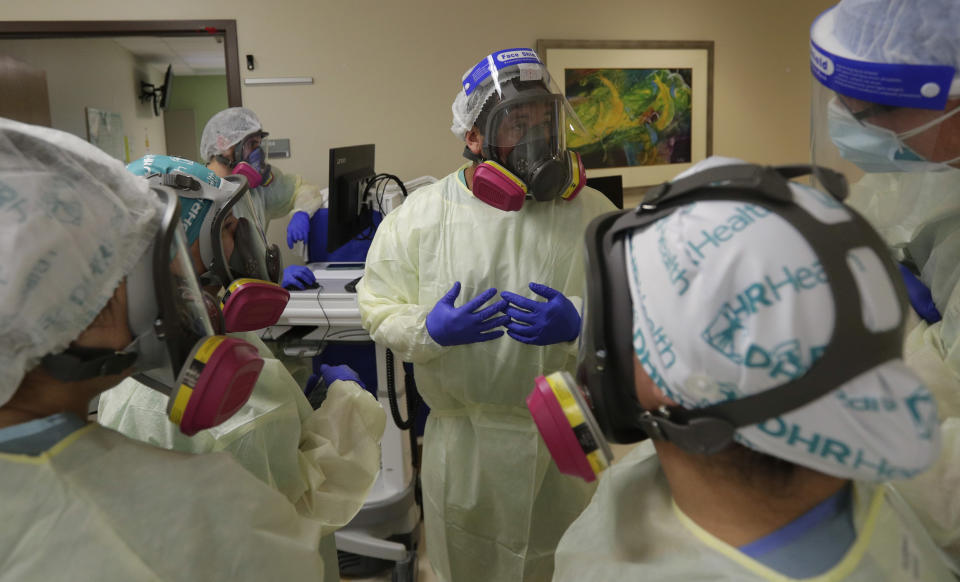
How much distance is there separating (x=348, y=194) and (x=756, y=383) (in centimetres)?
244

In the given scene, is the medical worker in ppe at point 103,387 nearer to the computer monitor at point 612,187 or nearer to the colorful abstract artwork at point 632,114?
the computer monitor at point 612,187

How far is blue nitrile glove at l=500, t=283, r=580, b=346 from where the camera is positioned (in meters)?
1.63

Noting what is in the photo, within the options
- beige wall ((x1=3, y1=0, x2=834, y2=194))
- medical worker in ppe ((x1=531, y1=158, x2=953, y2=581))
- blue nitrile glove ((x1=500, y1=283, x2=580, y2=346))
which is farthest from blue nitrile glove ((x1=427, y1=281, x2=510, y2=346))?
beige wall ((x1=3, y1=0, x2=834, y2=194))

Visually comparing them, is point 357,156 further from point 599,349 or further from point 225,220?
point 599,349

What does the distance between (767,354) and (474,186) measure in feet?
4.04

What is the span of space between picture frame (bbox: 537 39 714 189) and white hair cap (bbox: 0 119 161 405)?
3840 millimetres

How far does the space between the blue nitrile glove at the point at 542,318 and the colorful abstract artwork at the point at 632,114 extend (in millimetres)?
3001

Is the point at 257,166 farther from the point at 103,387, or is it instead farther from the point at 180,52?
the point at 180,52

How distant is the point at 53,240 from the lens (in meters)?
0.76

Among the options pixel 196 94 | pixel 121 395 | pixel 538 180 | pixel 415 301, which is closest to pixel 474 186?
pixel 538 180

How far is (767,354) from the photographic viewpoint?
2.02 feet

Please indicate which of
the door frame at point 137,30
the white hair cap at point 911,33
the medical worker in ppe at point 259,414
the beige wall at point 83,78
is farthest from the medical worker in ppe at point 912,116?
the beige wall at point 83,78

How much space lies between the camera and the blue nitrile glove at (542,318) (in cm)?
163

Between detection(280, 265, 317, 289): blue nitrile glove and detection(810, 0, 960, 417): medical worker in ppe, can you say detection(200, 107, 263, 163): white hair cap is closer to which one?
detection(280, 265, 317, 289): blue nitrile glove
